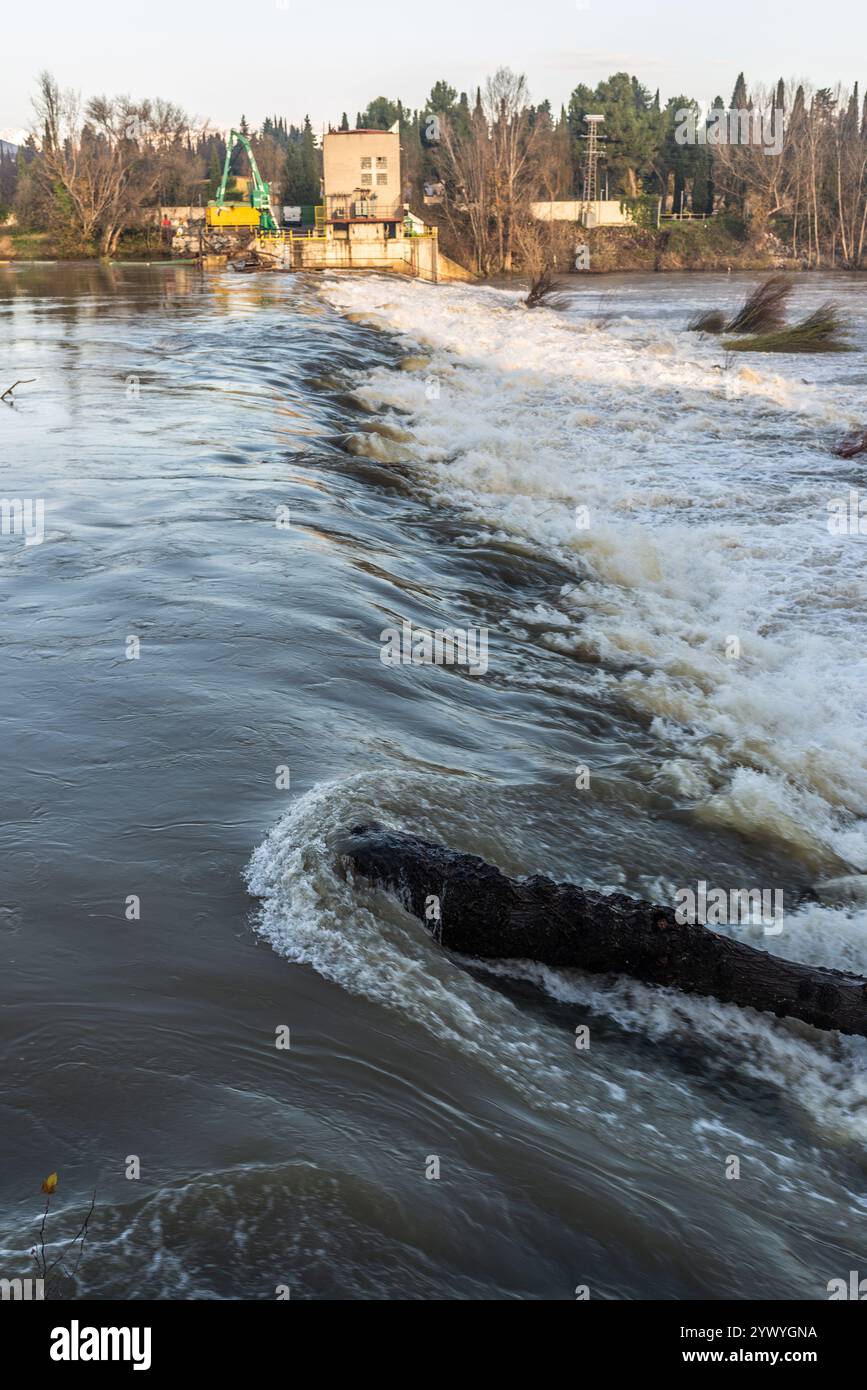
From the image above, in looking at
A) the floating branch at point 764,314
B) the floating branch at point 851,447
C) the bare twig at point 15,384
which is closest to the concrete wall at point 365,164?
the floating branch at point 764,314

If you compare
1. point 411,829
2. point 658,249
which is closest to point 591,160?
point 658,249

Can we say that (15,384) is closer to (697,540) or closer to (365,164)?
(697,540)

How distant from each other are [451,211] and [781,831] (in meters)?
75.6

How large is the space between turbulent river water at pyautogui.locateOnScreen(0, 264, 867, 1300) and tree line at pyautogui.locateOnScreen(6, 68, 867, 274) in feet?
206

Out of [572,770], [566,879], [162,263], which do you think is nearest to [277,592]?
[572,770]

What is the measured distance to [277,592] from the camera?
7.30 metres

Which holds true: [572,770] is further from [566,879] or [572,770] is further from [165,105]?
[165,105]

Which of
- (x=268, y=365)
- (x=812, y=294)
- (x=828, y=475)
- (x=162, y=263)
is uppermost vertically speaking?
(x=162, y=263)

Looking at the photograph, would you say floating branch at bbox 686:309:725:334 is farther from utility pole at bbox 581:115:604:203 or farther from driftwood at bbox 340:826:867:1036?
utility pole at bbox 581:115:604:203

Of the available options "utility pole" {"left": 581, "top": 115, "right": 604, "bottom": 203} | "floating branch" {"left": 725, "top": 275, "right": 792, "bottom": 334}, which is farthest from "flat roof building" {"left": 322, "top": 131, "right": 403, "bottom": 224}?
"floating branch" {"left": 725, "top": 275, "right": 792, "bottom": 334}

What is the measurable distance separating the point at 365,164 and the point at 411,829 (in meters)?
71.4

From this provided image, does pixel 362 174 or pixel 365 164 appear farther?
pixel 362 174

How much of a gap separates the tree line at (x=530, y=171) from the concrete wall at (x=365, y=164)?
16.1ft

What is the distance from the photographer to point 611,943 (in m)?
3.71
